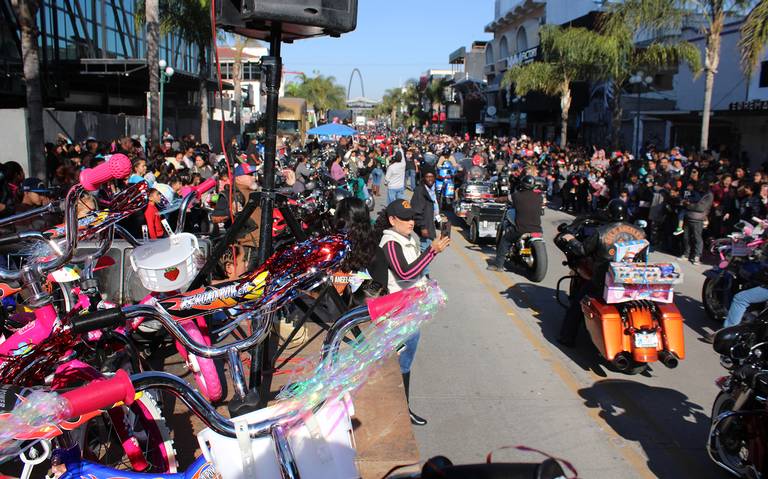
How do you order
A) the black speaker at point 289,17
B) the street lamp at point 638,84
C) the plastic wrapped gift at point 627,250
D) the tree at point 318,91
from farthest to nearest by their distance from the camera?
1. the tree at point 318,91
2. the street lamp at point 638,84
3. the plastic wrapped gift at point 627,250
4. the black speaker at point 289,17

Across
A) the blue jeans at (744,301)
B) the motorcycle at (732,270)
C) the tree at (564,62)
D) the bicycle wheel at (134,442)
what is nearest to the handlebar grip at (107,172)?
the bicycle wheel at (134,442)

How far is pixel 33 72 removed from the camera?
11695 millimetres

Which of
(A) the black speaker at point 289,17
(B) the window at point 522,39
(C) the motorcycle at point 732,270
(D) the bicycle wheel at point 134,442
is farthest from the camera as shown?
(B) the window at point 522,39

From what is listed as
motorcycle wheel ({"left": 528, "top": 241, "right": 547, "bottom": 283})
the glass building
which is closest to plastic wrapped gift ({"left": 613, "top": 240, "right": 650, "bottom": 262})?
motorcycle wheel ({"left": 528, "top": 241, "right": 547, "bottom": 283})

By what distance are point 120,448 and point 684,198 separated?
1234 cm

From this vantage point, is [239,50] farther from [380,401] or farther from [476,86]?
[380,401]

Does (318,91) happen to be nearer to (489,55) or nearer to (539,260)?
(489,55)

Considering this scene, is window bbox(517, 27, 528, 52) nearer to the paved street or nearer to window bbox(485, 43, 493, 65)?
window bbox(485, 43, 493, 65)

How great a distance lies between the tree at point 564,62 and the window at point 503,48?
23.5 m

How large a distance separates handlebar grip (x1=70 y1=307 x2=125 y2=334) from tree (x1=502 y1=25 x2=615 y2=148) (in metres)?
24.4

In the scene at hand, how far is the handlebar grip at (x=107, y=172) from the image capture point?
11.8ft

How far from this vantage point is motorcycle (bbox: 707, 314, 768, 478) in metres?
4.07

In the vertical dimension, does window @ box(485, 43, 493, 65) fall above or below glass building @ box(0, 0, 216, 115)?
above

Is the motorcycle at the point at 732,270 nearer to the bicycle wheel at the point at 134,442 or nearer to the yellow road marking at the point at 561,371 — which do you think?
the yellow road marking at the point at 561,371
